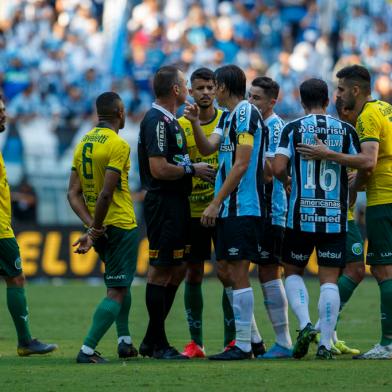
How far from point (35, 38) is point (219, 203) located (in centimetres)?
1674

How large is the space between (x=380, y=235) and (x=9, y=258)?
339cm

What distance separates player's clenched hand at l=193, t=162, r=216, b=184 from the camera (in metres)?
10.3

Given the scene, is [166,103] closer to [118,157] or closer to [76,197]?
[118,157]

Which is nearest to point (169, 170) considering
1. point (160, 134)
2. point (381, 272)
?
point (160, 134)

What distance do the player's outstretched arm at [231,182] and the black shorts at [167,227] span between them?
53cm

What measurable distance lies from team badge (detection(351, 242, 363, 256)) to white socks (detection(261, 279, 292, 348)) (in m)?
1.10

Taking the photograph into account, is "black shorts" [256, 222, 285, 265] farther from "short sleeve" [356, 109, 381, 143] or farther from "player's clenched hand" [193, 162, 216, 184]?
"short sleeve" [356, 109, 381, 143]

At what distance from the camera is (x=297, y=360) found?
32.3ft

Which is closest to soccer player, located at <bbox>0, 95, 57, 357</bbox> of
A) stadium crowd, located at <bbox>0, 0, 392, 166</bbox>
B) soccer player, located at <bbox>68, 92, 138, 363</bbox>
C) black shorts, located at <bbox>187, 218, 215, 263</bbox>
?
soccer player, located at <bbox>68, 92, 138, 363</bbox>

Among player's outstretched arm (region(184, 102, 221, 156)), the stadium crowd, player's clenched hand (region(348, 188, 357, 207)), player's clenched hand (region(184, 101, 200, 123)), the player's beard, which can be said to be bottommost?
player's clenched hand (region(348, 188, 357, 207))

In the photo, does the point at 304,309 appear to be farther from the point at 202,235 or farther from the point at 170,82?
the point at 170,82

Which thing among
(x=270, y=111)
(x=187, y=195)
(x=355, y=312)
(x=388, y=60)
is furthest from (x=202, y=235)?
(x=388, y=60)

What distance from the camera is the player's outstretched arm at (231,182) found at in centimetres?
973

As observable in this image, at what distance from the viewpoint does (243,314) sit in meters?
9.80
